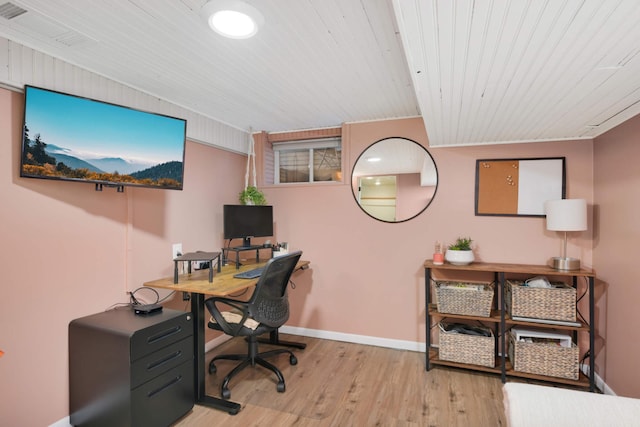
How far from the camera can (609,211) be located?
238 centimetres

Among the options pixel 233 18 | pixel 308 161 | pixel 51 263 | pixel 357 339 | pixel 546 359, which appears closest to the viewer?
pixel 233 18

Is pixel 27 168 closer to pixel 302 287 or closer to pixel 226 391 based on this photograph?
pixel 226 391

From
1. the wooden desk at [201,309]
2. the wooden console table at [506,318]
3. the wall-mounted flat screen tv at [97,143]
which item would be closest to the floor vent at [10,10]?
the wall-mounted flat screen tv at [97,143]

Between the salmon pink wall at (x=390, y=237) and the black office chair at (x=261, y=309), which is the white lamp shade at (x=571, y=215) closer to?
the salmon pink wall at (x=390, y=237)

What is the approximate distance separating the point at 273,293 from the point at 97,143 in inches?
59.9

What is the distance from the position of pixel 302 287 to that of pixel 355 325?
0.68 metres

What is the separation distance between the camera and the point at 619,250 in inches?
87.4

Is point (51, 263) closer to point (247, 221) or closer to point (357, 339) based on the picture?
point (247, 221)

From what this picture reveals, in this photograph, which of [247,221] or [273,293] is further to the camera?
[247,221]

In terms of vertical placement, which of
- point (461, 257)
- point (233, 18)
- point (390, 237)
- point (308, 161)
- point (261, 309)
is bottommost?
point (261, 309)

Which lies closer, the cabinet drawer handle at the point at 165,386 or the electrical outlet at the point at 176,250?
the cabinet drawer handle at the point at 165,386

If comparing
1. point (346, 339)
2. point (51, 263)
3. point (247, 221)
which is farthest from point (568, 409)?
point (247, 221)

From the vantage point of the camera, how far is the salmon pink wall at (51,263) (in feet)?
5.86

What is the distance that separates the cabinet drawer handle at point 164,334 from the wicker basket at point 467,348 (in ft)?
6.69
